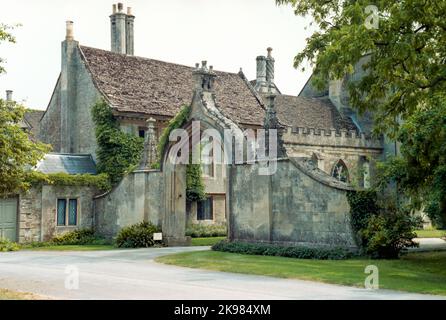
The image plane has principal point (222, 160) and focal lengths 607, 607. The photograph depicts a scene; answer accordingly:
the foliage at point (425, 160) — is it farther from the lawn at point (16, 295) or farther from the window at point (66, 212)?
the window at point (66, 212)

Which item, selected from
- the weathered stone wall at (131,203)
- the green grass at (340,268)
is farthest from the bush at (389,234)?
the weathered stone wall at (131,203)

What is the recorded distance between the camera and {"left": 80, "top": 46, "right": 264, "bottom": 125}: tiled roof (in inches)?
1426

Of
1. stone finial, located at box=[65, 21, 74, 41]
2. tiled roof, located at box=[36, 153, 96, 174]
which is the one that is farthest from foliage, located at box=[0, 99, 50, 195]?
stone finial, located at box=[65, 21, 74, 41]

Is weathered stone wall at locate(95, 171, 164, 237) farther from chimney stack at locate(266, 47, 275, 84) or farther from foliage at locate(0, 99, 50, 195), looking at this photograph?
chimney stack at locate(266, 47, 275, 84)

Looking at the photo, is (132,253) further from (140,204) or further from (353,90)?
(353,90)

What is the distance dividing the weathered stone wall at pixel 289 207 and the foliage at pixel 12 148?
10.1 metres

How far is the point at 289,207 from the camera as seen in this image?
22516 millimetres

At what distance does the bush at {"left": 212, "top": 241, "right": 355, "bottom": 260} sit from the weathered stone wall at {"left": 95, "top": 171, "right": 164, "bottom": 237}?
18.6ft

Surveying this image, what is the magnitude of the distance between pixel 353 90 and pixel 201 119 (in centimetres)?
845

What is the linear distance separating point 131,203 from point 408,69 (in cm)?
1662

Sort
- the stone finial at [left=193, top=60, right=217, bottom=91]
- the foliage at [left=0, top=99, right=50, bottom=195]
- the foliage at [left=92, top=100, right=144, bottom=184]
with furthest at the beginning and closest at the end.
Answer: the foliage at [left=92, top=100, right=144, bottom=184] < the stone finial at [left=193, top=60, right=217, bottom=91] < the foliage at [left=0, top=99, right=50, bottom=195]

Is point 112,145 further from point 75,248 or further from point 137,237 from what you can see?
point 137,237
